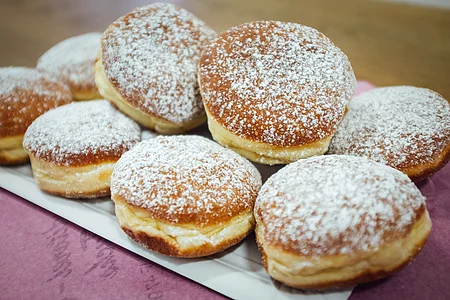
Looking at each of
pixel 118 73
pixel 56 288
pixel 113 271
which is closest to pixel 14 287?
pixel 56 288

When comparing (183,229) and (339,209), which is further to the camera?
(183,229)

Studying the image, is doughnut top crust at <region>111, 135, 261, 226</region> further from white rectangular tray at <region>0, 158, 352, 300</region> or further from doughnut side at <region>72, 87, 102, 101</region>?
doughnut side at <region>72, 87, 102, 101</region>

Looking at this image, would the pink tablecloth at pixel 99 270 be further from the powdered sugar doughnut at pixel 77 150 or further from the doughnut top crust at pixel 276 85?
the doughnut top crust at pixel 276 85

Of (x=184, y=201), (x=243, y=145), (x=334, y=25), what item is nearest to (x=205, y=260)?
(x=184, y=201)

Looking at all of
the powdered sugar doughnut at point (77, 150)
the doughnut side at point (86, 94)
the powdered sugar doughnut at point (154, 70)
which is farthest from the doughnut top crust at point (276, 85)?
the doughnut side at point (86, 94)

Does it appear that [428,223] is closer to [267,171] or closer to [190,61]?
[267,171]

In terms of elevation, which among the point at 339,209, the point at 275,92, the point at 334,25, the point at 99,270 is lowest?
the point at 99,270

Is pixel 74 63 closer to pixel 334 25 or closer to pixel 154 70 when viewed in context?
pixel 154 70
